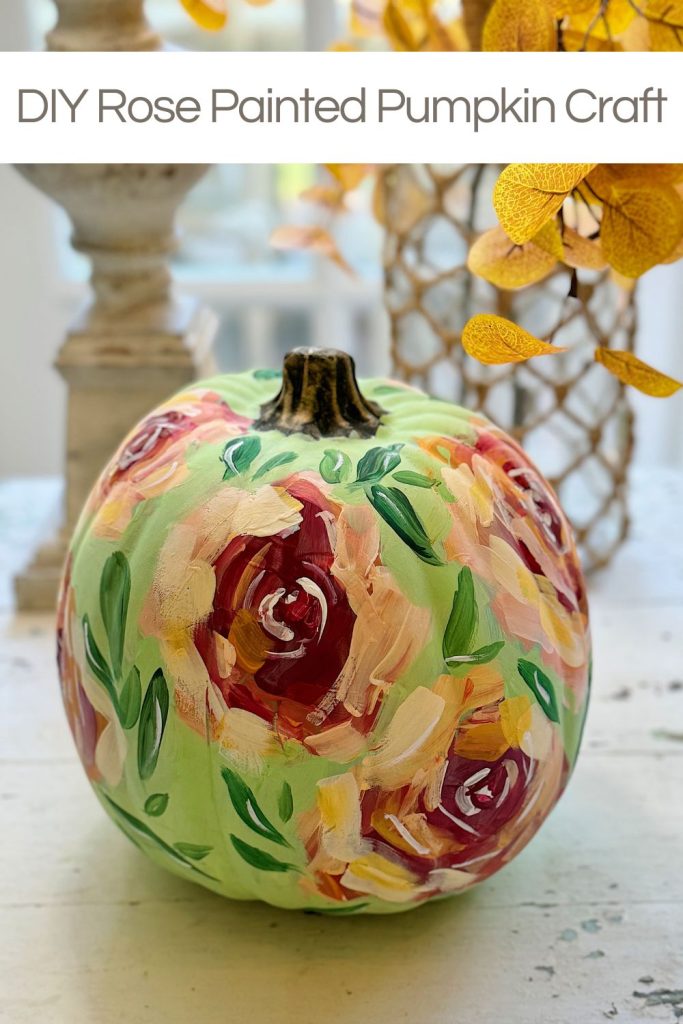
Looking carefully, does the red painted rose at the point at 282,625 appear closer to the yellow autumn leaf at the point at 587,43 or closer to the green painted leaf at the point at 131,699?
the green painted leaf at the point at 131,699

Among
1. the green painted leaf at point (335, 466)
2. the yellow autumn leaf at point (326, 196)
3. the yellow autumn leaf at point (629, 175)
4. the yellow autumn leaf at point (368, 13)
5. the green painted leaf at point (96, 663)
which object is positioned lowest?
the green painted leaf at point (96, 663)

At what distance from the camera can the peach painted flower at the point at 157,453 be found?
1.76 ft

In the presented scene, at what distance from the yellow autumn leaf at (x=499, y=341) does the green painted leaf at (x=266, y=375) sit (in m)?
0.19

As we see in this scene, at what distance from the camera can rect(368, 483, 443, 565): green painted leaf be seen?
1.64 ft

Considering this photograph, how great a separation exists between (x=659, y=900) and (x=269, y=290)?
0.98m

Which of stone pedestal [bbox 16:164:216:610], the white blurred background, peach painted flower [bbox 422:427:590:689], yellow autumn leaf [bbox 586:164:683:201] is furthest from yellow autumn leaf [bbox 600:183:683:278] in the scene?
the white blurred background

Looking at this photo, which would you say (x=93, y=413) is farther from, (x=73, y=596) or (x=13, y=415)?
(x=13, y=415)

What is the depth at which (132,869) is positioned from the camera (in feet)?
2.00

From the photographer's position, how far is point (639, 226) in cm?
50

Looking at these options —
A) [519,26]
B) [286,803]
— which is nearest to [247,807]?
[286,803]

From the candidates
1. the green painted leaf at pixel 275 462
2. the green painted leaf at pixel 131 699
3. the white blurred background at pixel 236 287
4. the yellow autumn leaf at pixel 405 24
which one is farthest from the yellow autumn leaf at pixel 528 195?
the white blurred background at pixel 236 287

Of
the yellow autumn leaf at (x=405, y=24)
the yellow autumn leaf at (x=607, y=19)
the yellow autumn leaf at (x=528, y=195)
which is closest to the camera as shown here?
the yellow autumn leaf at (x=528, y=195)

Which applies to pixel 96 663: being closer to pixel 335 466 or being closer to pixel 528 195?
pixel 335 466

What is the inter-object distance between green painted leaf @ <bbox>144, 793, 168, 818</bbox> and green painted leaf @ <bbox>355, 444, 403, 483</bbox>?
0.16m
